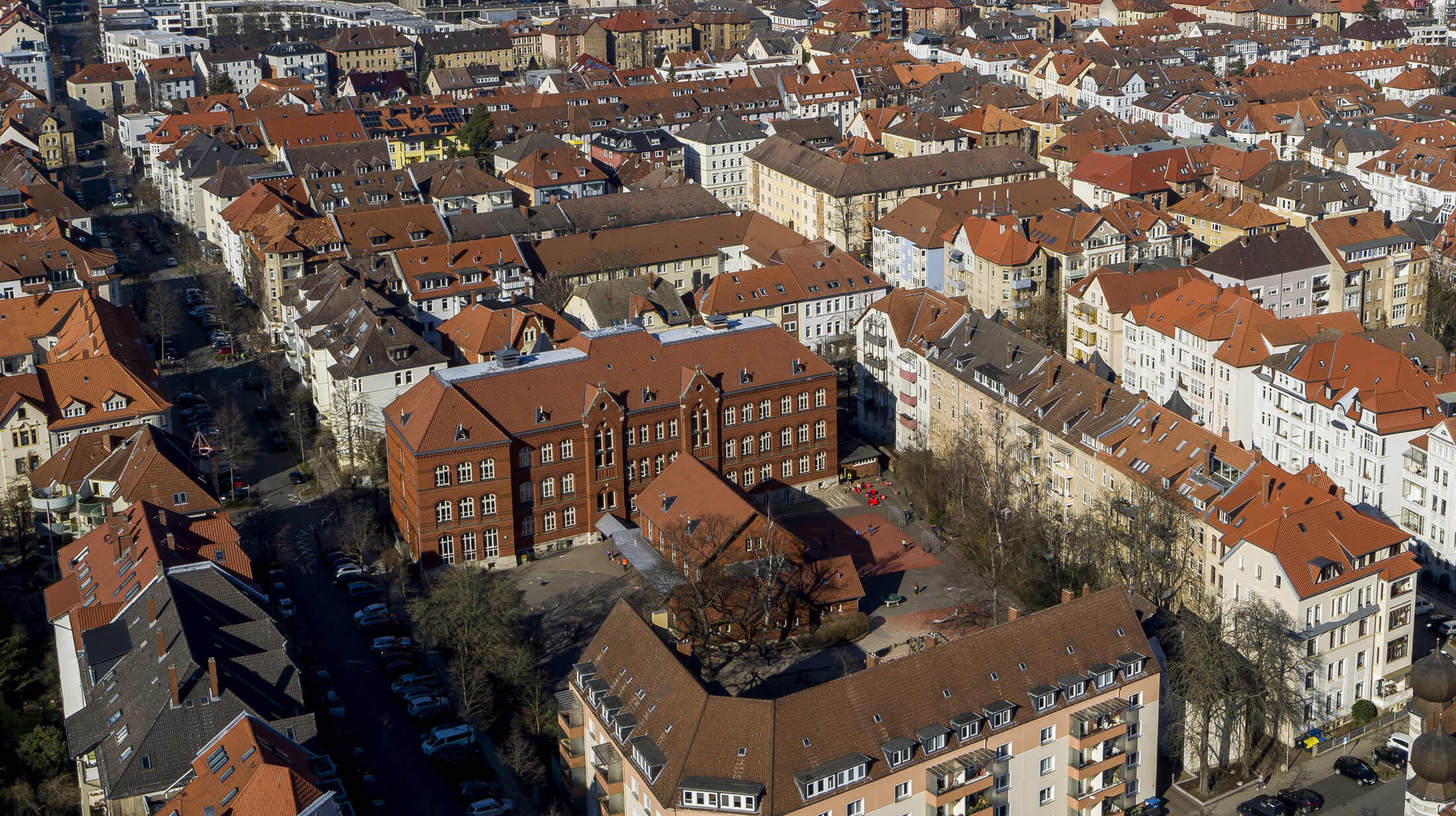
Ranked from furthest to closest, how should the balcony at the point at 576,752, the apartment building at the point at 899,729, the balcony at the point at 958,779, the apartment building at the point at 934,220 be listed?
1. the apartment building at the point at 934,220
2. the balcony at the point at 576,752
3. the balcony at the point at 958,779
4. the apartment building at the point at 899,729

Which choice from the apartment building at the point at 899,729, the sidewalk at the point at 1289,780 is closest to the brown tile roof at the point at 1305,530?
the sidewalk at the point at 1289,780

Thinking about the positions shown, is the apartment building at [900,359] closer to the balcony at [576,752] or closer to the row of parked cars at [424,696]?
the row of parked cars at [424,696]

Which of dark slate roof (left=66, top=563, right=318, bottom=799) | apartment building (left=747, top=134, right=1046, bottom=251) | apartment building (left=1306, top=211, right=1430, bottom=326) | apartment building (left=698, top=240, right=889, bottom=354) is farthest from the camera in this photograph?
apartment building (left=747, top=134, right=1046, bottom=251)

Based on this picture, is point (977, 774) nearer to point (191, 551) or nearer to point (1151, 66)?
point (191, 551)

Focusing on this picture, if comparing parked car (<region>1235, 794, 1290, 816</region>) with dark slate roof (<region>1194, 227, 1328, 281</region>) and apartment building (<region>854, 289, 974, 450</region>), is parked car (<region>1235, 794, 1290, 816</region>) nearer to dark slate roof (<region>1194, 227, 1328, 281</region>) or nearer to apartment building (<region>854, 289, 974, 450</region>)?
apartment building (<region>854, 289, 974, 450</region>)

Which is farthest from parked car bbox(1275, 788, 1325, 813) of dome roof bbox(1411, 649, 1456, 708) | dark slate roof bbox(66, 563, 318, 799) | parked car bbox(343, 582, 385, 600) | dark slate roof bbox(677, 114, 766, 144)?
dark slate roof bbox(677, 114, 766, 144)

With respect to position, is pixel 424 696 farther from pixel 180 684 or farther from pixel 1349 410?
pixel 1349 410
